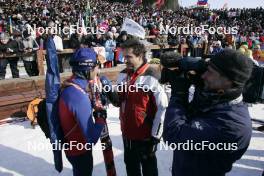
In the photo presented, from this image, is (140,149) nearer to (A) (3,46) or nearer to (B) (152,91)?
(B) (152,91)

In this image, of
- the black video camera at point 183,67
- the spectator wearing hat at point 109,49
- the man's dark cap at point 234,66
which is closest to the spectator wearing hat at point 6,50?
the spectator wearing hat at point 109,49

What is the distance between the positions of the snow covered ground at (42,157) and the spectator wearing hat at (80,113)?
4.77 ft

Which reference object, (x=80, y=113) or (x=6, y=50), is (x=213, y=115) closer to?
(x=80, y=113)

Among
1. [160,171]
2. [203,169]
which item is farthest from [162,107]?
[160,171]

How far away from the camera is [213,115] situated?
184 centimetres

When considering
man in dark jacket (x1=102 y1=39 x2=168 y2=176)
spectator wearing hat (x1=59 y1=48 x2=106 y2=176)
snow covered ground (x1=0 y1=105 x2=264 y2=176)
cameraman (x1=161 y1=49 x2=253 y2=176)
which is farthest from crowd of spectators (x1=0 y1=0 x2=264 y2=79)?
cameraman (x1=161 y1=49 x2=253 y2=176)

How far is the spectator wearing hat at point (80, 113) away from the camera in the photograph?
107 inches

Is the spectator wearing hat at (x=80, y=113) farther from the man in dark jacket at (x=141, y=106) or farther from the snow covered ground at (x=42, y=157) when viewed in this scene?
the snow covered ground at (x=42, y=157)

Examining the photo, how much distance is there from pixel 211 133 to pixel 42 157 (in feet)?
11.9

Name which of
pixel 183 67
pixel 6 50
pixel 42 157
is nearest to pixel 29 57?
pixel 6 50

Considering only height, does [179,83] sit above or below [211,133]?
above

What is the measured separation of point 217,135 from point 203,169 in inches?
11.8

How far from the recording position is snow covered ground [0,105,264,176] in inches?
173

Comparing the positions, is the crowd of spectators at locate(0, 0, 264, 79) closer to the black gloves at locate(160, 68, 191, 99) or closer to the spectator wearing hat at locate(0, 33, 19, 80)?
the spectator wearing hat at locate(0, 33, 19, 80)
